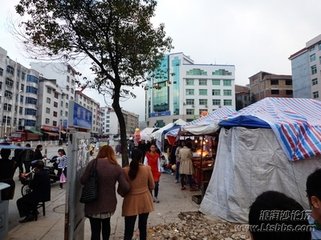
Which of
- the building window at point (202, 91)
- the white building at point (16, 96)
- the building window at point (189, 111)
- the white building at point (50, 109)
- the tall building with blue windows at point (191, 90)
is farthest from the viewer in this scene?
the building window at point (202, 91)

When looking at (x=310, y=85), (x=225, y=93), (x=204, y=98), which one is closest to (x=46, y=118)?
(x=204, y=98)

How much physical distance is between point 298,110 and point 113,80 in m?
6.85

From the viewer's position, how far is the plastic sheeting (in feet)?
23.0

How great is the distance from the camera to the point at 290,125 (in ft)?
23.6

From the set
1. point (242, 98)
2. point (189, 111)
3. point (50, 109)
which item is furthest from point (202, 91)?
point (50, 109)

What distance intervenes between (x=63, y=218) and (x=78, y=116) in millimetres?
3614

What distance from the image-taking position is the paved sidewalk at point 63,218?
593cm

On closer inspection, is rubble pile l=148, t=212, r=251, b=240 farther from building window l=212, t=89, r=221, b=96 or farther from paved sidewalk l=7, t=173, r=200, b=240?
building window l=212, t=89, r=221, b=96

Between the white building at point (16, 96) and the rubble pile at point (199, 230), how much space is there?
50559 mm

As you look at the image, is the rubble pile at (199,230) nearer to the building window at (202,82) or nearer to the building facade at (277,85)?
the building facade at (277,85)

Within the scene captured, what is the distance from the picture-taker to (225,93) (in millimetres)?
73812

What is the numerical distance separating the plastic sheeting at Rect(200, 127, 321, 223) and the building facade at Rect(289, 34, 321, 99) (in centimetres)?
4807

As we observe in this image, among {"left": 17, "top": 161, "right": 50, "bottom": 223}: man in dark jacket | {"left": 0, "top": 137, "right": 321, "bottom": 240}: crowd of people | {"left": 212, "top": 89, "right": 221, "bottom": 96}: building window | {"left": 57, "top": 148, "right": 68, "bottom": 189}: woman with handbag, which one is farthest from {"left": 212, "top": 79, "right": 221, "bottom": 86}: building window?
{"left": 17, "top": 161, "right": 50, "bottom": 223}: man in dark jacket

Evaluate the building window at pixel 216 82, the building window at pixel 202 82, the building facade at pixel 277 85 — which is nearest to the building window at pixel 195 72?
the building window at pixel 202 82
